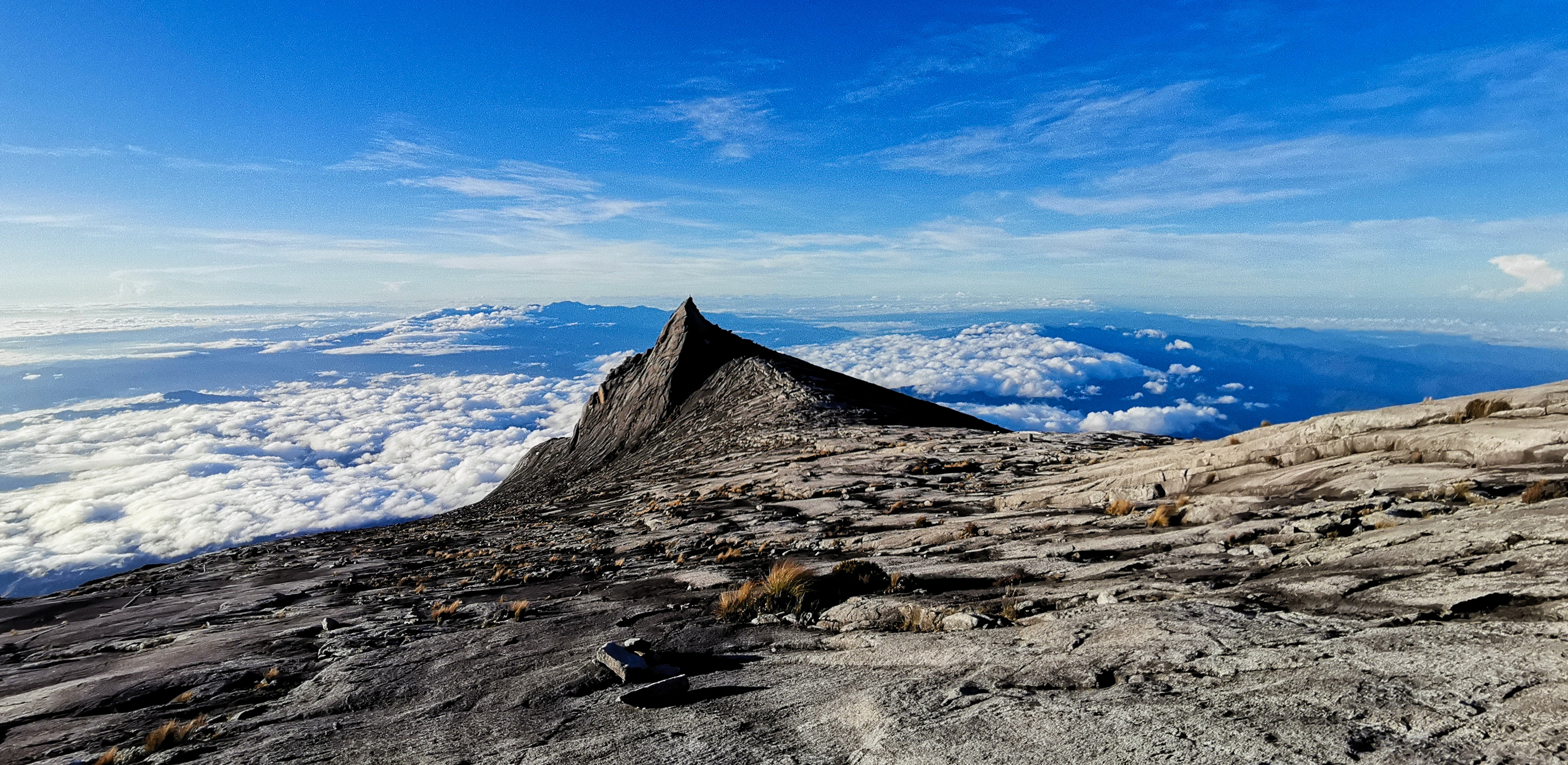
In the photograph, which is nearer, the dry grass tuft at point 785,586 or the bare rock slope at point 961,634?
the bare rock slope at point 961,634

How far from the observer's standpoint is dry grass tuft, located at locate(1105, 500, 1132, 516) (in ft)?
45.0

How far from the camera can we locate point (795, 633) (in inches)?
363

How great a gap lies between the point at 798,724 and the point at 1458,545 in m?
8.84

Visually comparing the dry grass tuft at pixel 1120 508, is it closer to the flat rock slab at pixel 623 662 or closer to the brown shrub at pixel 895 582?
the brown shrub at pixel 895 582

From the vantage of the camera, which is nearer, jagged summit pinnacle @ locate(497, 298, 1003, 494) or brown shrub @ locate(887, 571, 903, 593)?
brown shrub @ locate(887, 571, 903, 593)

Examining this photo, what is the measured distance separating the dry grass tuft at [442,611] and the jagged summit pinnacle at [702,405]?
25.6 meters

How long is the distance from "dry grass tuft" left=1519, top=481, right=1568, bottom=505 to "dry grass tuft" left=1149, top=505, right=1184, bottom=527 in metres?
4.60

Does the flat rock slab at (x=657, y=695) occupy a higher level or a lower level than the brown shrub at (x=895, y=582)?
→ higher

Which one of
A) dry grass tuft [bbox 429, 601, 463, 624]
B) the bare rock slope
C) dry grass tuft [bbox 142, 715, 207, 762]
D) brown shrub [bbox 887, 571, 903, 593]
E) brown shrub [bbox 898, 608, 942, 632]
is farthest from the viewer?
dry grass tuft [bbox 429, 601, 463, 624]

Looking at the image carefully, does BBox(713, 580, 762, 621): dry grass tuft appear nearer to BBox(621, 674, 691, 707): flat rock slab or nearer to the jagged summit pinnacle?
BBox(621, 674, 691, 707): flat rock slab

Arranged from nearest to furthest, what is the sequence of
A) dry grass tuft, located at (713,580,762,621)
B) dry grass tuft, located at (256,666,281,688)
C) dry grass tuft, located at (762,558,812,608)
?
dry grass tuft, located at (256,666,281,688) < dry grass tuft, located at (713,580,762,621) < dry grass tuft, located at (762,558,812,608)

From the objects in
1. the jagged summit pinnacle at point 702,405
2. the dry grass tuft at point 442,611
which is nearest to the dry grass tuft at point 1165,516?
the dry grass tuft at point 442,611

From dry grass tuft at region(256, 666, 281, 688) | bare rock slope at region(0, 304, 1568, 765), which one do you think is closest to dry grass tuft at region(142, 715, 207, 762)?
bare rock slope at region(0, 304, 1568, 765)

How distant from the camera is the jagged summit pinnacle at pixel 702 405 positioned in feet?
142
